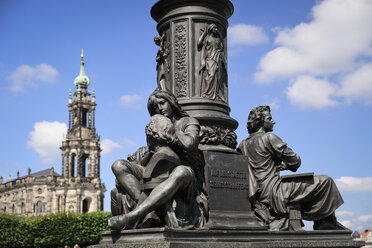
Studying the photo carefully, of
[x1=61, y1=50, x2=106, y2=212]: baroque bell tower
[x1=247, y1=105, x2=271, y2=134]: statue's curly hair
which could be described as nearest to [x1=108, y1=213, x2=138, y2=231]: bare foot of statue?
[x1=247, y1=105, x2=271, y2=134]: statue's curly hair

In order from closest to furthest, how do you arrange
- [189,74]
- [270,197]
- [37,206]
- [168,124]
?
1. [168,124]
2. [270,197]
3. [189,74]
4. [37,206]

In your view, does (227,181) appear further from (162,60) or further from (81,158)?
(81,158)

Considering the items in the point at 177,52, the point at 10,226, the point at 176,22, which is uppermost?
the point at 176,22

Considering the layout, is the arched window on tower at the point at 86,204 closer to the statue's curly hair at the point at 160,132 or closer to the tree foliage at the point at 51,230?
the tree foliage at the point at 51,230

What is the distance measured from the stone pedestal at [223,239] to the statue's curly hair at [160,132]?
1.12 metres

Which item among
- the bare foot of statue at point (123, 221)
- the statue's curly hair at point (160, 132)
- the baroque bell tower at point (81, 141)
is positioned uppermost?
the baroque bell tower at point (81, 141)

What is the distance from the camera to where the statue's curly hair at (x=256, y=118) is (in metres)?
7.18

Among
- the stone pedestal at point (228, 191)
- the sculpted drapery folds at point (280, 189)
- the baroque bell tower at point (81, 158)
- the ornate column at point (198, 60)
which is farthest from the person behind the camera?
the baroque bell tower at point (81, 158)

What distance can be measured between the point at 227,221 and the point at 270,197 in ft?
2.59

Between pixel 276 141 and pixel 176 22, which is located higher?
pixel 176 22

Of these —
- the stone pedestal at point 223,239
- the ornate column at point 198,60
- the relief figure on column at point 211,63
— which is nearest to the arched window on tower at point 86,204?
the ornate column at point 198,60

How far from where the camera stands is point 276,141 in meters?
6.78

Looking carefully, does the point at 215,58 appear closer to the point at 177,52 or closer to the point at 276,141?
the point at 177,52

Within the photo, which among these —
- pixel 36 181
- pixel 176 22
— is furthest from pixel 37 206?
pixel 176 22
